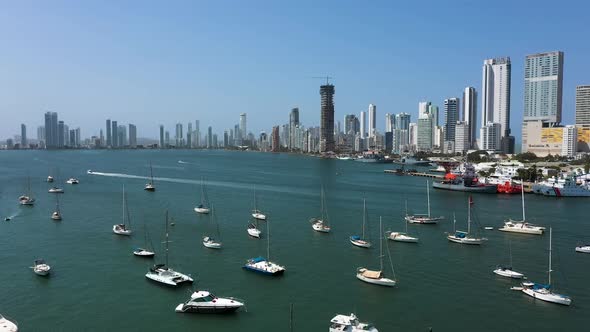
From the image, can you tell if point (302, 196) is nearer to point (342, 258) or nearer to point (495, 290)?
point (342, 258)

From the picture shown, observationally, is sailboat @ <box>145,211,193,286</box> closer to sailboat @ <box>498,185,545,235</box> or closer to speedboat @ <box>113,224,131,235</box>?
speedboat @ <box>113,224,131,235</box>

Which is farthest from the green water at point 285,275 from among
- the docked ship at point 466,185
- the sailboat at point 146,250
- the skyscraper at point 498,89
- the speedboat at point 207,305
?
the skyscraper at point 498,89

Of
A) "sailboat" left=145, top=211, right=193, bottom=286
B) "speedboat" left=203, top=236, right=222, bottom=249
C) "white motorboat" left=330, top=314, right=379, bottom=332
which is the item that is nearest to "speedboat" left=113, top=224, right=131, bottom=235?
"speedboat" left=203, top=236, right=222, bottom=249

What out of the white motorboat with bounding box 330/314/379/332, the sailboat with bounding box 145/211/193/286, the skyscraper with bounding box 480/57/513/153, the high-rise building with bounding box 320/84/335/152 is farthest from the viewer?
the high-rise building with bounding box 320/84/335/152

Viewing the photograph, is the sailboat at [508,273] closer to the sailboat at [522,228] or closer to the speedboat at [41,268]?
the sailboat at [522,228]

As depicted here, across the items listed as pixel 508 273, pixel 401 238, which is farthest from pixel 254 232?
pixel 508 273

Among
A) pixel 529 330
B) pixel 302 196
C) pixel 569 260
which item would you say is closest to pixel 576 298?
pixel 529 330

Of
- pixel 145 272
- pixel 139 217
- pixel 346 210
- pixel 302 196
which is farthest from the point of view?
pixel 302 196
